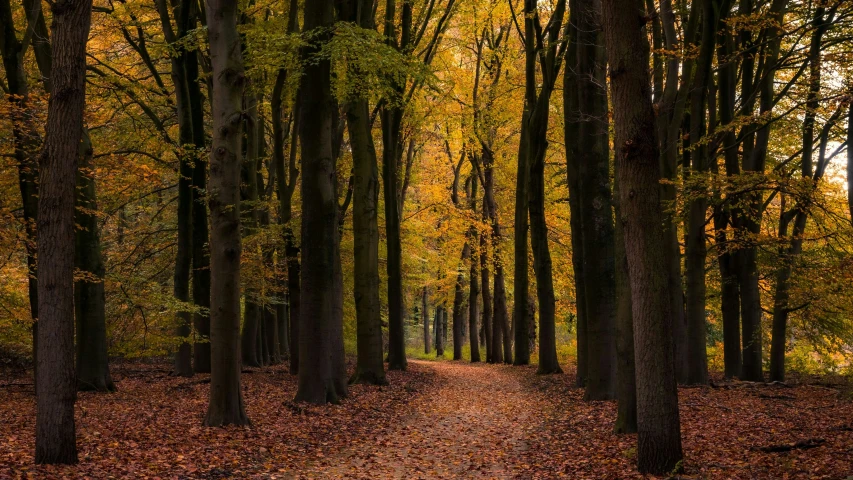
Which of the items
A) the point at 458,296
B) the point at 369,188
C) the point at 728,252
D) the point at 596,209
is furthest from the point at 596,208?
the point at 458,296

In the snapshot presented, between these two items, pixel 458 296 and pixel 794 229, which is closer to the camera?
pixel 794 229

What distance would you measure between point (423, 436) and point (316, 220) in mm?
4590

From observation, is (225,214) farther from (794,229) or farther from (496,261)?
(496,261)

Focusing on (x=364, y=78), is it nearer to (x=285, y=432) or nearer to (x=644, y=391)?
(x=285, y=432)

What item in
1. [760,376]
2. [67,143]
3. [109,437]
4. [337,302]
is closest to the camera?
[67,143]

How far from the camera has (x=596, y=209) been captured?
40.4ft

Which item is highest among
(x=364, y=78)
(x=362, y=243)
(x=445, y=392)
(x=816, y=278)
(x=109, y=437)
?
(x=364, y=78)

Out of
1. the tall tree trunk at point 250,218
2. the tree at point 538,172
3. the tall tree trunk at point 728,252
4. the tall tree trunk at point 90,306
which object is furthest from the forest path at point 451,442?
the tall tree trunk at point 90,306

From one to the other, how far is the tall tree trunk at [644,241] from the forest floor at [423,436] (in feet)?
1.75

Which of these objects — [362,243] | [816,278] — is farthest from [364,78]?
[816,278]

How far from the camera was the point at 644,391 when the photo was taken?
7105 millimetres

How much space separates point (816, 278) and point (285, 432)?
11410mm

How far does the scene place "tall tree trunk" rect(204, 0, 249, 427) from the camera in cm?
1012

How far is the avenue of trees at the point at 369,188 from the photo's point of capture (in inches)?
281
